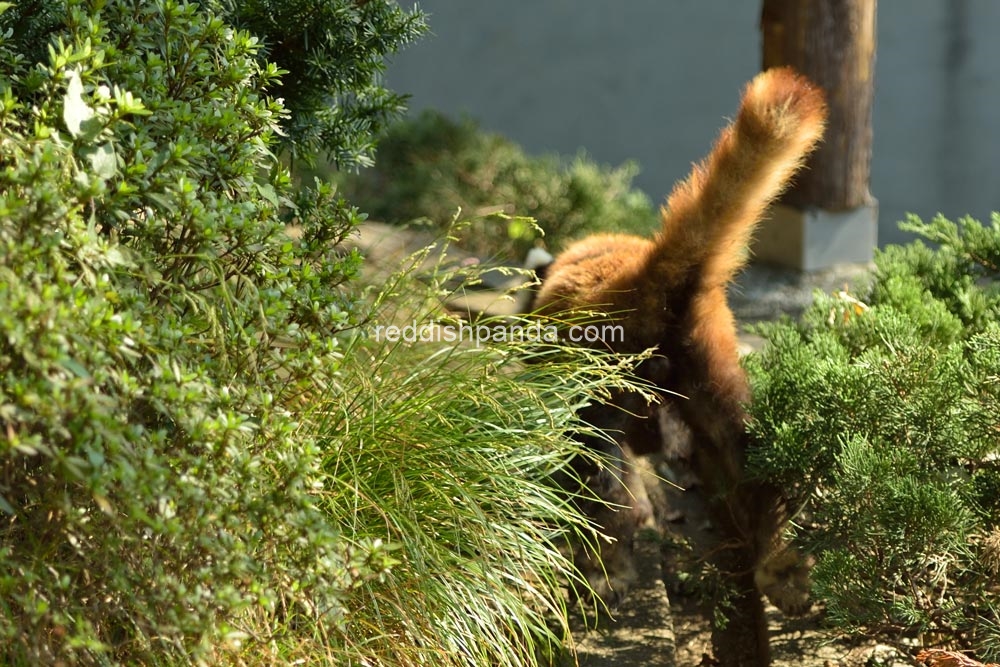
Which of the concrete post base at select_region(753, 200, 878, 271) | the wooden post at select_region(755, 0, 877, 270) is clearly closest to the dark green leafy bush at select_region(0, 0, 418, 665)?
the wooden post at select_region(755, 0, 877, 270)

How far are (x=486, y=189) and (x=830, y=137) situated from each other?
8.04 feet

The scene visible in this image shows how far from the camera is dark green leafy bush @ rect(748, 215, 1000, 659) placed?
8.56 feet

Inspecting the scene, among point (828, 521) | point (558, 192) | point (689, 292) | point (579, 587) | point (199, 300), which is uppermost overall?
point (558, 192)

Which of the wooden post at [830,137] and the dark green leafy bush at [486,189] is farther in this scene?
the dark green leafy bush at [486,189]

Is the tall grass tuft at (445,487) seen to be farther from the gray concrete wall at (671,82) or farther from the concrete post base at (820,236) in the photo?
the gray concrete wall at (671,82)

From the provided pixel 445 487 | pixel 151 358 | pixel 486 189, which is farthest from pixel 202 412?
pixel 486 189

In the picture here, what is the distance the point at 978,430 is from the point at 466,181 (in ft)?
17.4

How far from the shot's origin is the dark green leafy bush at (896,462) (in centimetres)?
261

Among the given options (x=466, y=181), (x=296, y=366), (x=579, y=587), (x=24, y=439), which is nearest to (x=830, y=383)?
(x=579, y=587)

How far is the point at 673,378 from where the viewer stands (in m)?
3.27

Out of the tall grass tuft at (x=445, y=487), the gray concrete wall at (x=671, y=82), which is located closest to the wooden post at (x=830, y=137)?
the gray concrete wall at (x=671, y=82)

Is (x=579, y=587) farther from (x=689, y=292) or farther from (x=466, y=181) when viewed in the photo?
(x=466, y=181)

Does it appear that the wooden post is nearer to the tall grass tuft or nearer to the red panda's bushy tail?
the red panda's bushy tail

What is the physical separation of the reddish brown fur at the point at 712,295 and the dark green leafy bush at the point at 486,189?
11.0 feet
